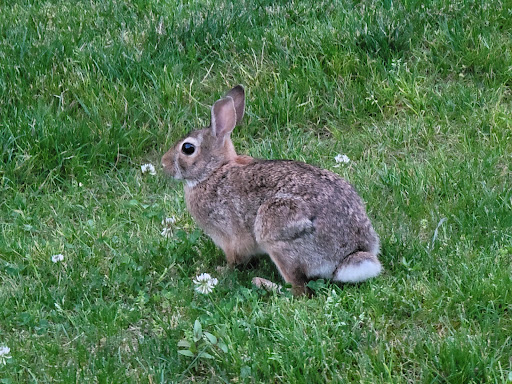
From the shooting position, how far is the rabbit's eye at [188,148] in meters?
5.43

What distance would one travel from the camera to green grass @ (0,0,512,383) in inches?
157

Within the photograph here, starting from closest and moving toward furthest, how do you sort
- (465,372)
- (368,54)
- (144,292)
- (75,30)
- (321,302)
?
(465,372) → (321,302) → (144,292) → (368,54) → (75,30)

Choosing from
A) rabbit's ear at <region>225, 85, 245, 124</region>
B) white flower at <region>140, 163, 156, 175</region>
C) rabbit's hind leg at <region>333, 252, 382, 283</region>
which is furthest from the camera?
white flower at <region>140, 163, 156, 175</region>

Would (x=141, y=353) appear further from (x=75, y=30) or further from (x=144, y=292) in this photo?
(x=75, y=30)

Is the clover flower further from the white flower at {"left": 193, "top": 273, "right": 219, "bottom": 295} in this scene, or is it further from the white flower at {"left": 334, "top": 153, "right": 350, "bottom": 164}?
the white flower at {"left": 334, "top": 153, "right": 350, "bottom": 164}

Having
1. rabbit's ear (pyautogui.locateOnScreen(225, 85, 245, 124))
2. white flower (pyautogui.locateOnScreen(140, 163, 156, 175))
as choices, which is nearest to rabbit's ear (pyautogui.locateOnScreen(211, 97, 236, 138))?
rabbit's ear (pyautogui.locateOnScreen(225, 85, 245, 124))

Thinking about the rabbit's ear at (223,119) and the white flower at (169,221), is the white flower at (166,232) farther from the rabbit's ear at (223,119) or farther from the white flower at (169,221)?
the rabbit's ear at (223,119)

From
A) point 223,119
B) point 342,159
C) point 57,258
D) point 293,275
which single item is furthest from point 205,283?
point 342,159

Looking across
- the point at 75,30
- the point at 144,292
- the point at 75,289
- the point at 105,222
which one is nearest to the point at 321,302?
the point at 144,292

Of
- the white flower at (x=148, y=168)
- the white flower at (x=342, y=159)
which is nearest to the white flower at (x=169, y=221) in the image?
the white flower at (x=148, y=168)

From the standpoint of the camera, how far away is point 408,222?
5.16 m

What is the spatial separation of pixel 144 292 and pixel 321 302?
1.05 m

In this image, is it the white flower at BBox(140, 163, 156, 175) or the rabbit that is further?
the white flower at BBox(140, 163, 156, 175)

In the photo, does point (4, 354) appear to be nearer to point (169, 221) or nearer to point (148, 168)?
point (169, 221)
